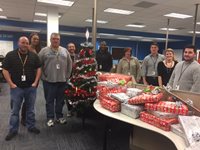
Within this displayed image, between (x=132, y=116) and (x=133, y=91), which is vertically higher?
(x=133, y=91)

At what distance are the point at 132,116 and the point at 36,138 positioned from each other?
5.32ft

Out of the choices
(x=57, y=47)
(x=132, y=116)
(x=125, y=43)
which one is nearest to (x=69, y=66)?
(x=57, y=47)

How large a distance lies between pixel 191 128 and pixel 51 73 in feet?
7.44

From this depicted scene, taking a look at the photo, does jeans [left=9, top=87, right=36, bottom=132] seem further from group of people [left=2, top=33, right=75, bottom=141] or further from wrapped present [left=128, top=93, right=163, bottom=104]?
wrapped present [left=128, top=93, right=163, bottom=104]

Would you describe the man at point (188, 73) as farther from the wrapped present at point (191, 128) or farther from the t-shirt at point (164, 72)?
the wrapped present at point (191, 128)

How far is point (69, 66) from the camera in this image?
3363 millimetres

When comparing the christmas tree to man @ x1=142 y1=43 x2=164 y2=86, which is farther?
man @ x1=142 y1=43 x2=164 y2=86

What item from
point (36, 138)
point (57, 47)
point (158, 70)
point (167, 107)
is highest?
point (57, 47)

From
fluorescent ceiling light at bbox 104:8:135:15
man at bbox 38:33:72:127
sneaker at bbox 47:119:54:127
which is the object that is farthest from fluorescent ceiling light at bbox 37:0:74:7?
sneaker at bbox 47:119:54:127

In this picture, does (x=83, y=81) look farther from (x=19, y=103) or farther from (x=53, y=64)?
(x=19, y=103)

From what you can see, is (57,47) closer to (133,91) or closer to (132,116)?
(133,91)

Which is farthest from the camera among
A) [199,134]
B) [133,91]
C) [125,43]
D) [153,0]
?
[125,43]

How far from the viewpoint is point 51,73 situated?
123 inches

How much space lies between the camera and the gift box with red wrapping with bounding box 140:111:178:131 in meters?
1.62
